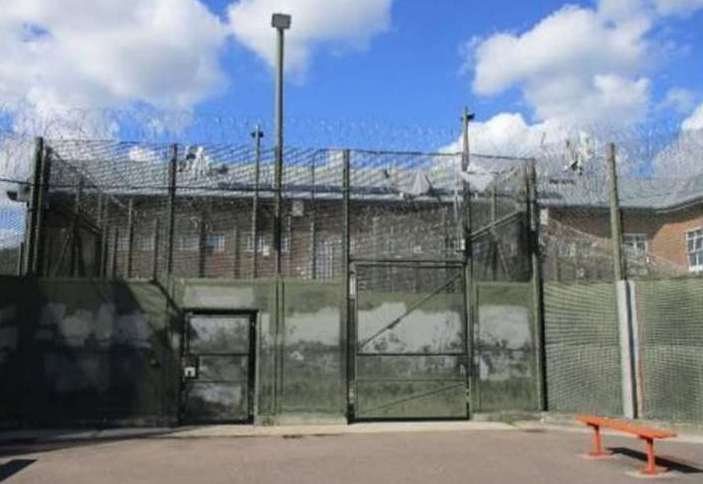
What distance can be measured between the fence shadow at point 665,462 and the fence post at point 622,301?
2483mm

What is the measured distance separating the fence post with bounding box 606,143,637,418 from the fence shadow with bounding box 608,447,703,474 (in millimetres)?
2483

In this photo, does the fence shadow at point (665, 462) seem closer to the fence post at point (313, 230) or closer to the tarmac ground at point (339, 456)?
the tarmac ground at point (339, 456)

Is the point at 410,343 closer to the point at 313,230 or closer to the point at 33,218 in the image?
the point at 313,230

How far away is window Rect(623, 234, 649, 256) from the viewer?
51.6ft

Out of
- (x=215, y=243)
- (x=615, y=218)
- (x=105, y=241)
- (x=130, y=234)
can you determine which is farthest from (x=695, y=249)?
(x=105, y=241)

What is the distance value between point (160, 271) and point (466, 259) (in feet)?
18.7

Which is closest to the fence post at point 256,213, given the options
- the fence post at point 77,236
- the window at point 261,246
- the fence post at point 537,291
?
the window at point 261,246

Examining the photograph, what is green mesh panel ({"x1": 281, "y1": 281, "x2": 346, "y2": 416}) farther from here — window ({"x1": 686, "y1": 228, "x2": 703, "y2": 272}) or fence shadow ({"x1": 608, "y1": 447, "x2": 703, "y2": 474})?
window ({"x1": 686, "y1": 228, "x2": 703, "y2": 272})

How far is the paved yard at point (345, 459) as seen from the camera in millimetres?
9539

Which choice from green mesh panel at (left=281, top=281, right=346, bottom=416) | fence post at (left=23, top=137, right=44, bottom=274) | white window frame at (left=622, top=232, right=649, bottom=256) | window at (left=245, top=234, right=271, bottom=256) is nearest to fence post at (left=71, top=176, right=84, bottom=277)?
fence post at (left=23, top=137, right=44, bottom=274)

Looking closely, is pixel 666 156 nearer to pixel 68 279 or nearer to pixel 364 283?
pixel 364 283

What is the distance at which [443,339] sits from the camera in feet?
50.8

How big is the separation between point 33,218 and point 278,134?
4.84 metres

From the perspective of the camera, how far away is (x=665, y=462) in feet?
34.2
